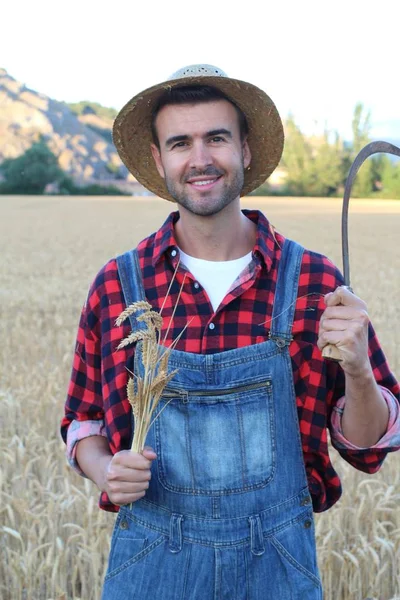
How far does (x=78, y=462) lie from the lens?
7.75 feet

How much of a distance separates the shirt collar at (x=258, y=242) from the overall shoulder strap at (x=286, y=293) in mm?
41

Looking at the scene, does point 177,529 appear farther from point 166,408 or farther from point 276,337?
point 276,337

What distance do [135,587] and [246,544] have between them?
1.11 feet

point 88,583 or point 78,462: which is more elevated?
point 78,462

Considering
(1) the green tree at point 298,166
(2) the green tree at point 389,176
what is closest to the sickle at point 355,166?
(2) the green tree at point 389,176

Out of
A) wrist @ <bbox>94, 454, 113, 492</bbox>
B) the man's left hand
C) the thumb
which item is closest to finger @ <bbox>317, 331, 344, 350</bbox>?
the man's left hand

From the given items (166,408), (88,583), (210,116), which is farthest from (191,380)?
(88,583)

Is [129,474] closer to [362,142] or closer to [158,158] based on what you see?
[158,158]

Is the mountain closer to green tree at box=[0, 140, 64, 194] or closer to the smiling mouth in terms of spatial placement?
green tree at box=[0, 140, 64, 194]

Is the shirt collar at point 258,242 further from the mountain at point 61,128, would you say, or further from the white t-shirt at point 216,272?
the mountain at point 61,128

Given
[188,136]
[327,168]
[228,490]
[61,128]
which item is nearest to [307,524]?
[228,490]

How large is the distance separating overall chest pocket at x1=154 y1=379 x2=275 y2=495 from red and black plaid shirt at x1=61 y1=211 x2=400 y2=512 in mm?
145

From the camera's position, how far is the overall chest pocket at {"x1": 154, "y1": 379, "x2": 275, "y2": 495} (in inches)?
83.0

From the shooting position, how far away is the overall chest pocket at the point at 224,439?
6.91ft
